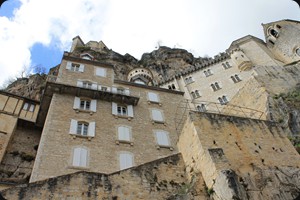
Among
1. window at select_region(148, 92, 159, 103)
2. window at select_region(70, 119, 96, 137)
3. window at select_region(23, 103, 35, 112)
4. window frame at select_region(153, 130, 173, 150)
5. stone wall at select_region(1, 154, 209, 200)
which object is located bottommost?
stone wall at select_region(1, 154, 209, 200)

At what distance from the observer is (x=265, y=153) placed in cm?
1410

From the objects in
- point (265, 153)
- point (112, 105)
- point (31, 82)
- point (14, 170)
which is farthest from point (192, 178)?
point (31, 82)

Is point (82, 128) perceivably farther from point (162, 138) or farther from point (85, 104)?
point (162, 138)

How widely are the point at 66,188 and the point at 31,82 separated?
27.0 meters

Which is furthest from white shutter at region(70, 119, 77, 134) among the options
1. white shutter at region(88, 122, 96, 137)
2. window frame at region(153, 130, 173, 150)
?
window frame at region(153, 130, 173, 150)

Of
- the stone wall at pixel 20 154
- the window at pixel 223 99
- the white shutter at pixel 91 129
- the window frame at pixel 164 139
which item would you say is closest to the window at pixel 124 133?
the white shutter at pixel 91 129

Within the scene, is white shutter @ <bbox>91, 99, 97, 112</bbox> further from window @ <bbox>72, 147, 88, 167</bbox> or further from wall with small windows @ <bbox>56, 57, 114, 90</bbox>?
window @ <bbox>72, 147, 88, 167</bbox>

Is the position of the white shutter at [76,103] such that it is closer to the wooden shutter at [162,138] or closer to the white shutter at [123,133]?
the white shutter at [123,133]

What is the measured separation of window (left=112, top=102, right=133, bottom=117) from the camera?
2126 cm

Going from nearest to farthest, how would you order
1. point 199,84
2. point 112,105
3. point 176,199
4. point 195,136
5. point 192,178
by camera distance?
1. point 176,199
2. point 192,178
3. point 195,136
4. point 112,105
5. point 199,84

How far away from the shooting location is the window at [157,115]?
22.0 metres

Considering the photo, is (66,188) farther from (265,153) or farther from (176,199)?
(265,153)

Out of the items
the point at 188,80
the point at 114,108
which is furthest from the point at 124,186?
the point at 188,80

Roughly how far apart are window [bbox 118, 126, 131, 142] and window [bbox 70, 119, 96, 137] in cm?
194
